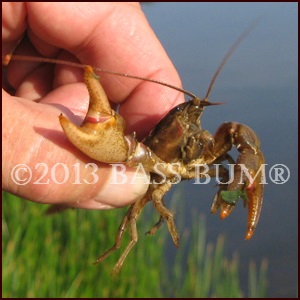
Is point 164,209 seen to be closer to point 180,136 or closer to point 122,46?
point 180,136

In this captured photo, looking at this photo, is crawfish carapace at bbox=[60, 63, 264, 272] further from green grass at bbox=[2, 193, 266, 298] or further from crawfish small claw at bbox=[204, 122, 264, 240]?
green grass at bbox=[2, 193, 266, 298]

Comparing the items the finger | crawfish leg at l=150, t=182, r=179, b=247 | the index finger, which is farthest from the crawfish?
the index finger

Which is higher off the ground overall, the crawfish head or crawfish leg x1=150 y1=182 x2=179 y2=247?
the crawfish head

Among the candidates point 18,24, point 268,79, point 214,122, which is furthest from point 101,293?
point 268,79

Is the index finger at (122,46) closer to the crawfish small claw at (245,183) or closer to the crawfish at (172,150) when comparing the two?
the crawfish at (172,150)

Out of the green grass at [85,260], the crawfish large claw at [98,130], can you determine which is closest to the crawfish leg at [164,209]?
the crawfish large claw at [98,130]
